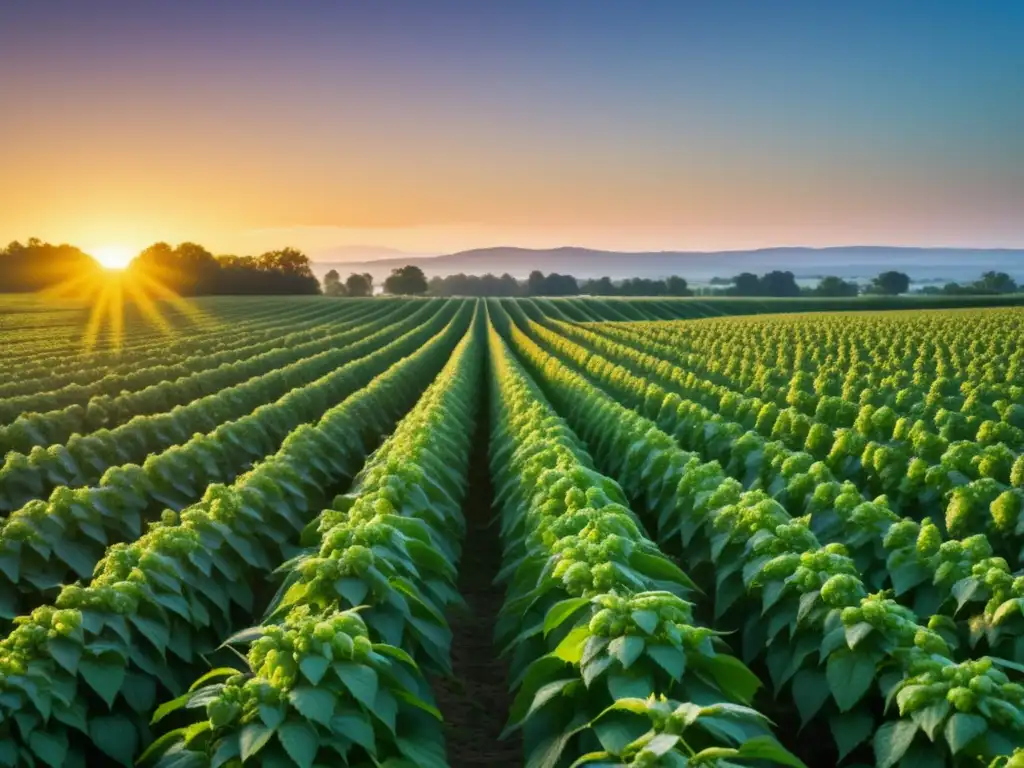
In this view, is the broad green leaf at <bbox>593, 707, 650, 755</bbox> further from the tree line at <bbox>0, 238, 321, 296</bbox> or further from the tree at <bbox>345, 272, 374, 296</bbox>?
the tree at <bbox>345, 272, 374, 296</bbox>

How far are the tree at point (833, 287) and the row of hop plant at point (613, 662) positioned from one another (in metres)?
137

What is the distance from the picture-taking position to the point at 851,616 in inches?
192

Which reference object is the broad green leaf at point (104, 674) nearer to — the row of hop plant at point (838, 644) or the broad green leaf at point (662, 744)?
the broad green leaf at point (662, 744)

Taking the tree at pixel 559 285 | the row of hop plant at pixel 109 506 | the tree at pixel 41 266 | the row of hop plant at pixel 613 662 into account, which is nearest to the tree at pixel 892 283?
the tree at pixel 559 285

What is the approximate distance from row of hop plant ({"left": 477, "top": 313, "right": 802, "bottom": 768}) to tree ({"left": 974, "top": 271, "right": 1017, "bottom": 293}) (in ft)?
437

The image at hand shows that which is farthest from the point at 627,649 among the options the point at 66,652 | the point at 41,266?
the point at 41,266

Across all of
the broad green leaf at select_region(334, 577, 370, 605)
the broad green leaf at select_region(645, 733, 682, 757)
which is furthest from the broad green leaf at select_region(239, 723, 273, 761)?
the broad green leaf at select_region(645, 733, 682, 757)

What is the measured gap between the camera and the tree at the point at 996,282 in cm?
12533

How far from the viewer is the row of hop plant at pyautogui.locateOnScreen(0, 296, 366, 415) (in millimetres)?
18359

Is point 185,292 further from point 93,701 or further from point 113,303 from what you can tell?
point 93,701

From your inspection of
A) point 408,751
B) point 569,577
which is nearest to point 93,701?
point 408,751

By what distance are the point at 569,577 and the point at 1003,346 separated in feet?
69.8

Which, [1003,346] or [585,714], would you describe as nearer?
[585,714]

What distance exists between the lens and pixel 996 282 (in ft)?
416
